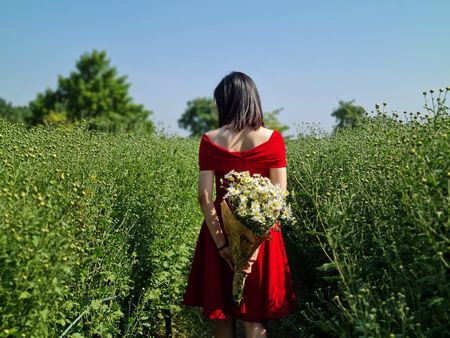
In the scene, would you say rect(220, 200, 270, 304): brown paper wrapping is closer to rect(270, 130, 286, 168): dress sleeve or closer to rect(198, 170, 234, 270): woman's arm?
rect(198, 170, 234, 270): woman's arm

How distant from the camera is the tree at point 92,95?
48.6 metres

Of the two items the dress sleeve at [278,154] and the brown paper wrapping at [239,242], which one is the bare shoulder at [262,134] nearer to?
the dress sleeve at [278,154]

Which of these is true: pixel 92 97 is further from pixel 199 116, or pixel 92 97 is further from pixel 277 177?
pixel 277 177

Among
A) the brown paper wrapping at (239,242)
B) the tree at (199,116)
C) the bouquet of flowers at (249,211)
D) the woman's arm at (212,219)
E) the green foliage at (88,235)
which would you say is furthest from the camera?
the tree at (199,116)

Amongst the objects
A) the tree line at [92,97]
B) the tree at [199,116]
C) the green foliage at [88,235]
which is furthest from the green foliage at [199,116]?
the green foliage at [88,235]

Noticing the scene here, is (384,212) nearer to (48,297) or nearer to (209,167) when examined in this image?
(209,167)

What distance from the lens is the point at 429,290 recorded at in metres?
A: 3.13

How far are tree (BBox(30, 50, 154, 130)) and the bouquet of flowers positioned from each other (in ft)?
141

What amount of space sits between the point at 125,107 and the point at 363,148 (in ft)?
160

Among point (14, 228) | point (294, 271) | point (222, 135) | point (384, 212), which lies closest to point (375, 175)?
point (384, 212)

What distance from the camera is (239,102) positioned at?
157 inches

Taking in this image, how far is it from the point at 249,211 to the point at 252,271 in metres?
0.68

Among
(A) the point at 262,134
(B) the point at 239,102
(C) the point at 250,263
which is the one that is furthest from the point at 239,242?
(B) the point at 239,102

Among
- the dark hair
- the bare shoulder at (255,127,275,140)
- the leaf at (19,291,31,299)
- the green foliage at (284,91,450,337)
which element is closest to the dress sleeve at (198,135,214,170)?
the dark hair
